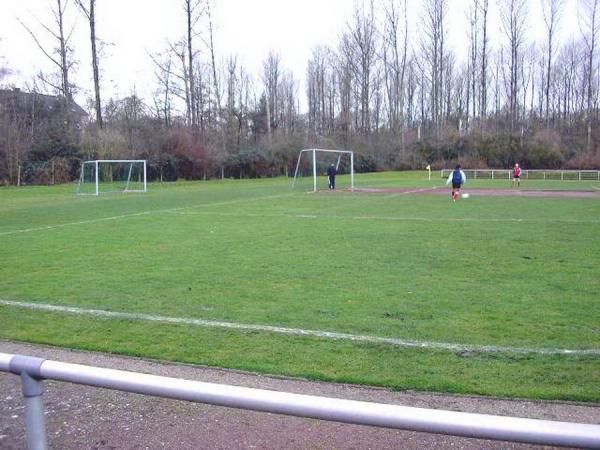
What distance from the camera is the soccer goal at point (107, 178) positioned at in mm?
35312

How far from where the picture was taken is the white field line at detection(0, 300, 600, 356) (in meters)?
5.68

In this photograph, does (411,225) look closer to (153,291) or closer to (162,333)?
(153,291)

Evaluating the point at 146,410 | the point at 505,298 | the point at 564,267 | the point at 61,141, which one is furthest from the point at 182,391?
the point at 61,141

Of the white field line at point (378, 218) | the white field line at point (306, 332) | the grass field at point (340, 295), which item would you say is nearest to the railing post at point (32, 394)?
the grass field at point (340, 295)

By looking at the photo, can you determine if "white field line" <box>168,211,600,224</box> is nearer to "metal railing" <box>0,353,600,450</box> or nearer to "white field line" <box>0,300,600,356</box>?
"white field line" <box>0,300,600,356</box>

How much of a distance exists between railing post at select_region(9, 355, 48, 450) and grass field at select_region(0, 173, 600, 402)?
116 inches

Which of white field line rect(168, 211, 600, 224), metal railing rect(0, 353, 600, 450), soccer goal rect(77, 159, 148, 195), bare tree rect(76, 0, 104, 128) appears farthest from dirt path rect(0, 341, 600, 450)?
bare tree rect(76, 0, 104, 128)

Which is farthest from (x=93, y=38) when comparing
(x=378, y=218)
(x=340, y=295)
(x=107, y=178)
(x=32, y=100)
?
(x=340, y=295)

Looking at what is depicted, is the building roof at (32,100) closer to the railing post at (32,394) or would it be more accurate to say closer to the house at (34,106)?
the house at (34,106)

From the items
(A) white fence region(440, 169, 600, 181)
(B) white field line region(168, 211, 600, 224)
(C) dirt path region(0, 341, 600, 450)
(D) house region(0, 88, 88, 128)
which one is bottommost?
(C) dirt path region(0, 341, 600, 450)

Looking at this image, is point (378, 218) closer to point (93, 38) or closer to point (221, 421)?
point (221, 421)

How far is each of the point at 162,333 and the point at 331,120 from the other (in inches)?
2871

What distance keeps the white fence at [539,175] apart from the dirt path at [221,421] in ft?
169

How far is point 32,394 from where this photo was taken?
231cm
